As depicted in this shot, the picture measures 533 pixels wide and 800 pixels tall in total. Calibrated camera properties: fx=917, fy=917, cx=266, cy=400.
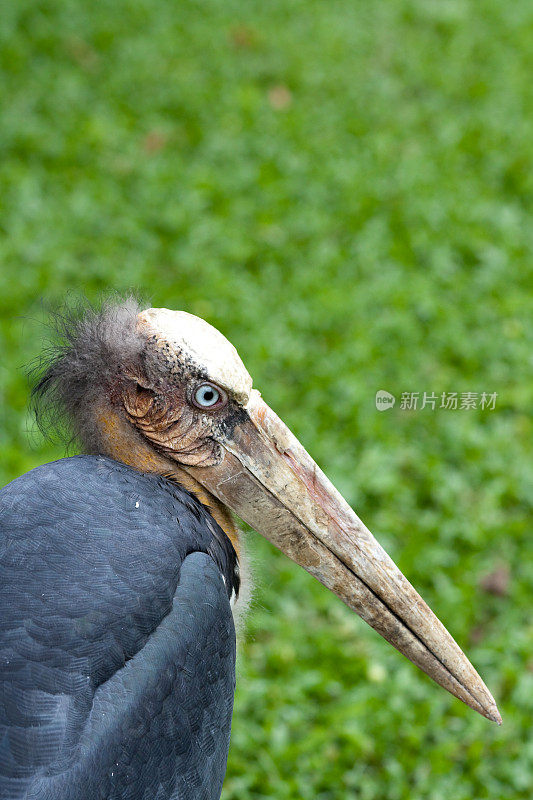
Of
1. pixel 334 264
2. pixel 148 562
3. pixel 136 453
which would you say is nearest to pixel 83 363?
pixel 136 453

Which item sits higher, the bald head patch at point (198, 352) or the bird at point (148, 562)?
the bald head patch at point (198, 352)

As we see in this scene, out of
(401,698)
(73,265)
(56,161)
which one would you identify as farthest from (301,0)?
(401,698)

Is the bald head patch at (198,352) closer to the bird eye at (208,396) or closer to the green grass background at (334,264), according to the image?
the bird eye at (208,396)

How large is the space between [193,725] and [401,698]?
1.70 meters

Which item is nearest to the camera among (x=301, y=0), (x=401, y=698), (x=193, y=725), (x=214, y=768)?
(x=193, y=725)

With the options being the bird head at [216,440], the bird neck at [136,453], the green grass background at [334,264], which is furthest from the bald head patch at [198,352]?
the green grass background at [334,264]

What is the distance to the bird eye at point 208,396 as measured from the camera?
2297 mm

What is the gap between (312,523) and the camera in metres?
2.40

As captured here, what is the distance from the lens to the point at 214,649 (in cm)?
218

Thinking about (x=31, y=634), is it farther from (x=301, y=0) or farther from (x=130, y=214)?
(x=301, y=0)

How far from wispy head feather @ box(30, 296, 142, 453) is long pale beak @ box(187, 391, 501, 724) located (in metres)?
0.32

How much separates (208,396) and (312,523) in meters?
0.44

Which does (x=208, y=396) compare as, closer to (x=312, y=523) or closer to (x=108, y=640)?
(x=312, y=523)

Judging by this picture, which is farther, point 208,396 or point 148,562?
point 208,396
